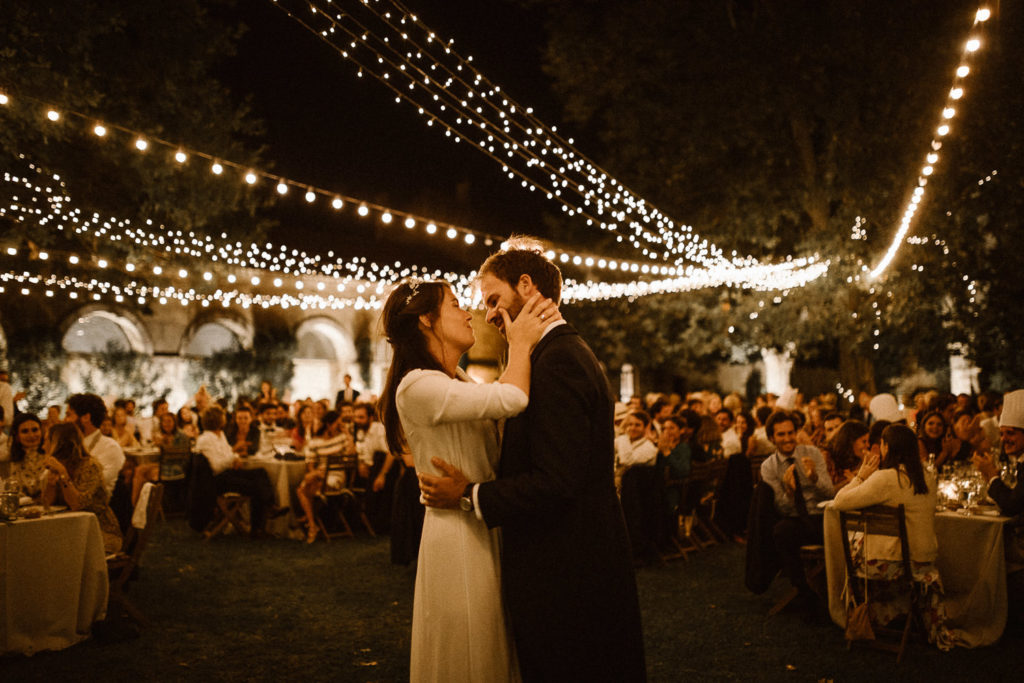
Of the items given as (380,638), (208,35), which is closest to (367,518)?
(380,638)

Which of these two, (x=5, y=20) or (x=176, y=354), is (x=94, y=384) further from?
(x=5, y=20)

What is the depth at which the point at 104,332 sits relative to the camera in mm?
18156

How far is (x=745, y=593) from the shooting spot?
6254 mm

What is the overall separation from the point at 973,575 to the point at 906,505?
755 mm

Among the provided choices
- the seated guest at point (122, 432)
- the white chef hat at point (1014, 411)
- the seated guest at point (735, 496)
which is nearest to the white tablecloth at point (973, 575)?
the white chef hat at point (1014, 411)

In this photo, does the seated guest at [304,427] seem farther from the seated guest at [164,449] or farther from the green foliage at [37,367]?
the green foliage at [37,367]

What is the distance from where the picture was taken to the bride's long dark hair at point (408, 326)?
7.92ft

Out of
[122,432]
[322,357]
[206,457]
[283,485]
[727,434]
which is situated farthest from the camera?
[322,357]

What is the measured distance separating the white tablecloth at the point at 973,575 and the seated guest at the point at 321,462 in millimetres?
5350

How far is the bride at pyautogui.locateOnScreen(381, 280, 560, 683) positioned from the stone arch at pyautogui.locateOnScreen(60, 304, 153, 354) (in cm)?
1707

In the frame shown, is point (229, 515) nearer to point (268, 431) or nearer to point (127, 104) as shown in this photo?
point (268, 431)

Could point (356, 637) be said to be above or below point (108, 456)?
below

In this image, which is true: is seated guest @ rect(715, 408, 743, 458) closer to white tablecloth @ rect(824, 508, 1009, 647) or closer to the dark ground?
the dark ground

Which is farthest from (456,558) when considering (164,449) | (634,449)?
(164,449)
